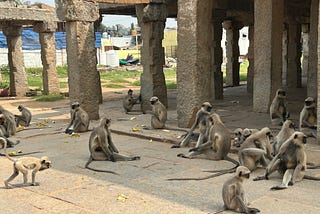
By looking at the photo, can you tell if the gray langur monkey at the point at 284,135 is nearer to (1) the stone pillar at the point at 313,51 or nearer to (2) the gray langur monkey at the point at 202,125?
(2) the gray langur monkey at the point at 202,125

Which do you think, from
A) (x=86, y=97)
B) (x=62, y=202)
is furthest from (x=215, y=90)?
(x=62, y=202)

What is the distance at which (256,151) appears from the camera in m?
6.33

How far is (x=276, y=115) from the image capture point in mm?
10047

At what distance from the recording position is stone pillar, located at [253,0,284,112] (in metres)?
11.4

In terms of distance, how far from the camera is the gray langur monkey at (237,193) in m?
4.77

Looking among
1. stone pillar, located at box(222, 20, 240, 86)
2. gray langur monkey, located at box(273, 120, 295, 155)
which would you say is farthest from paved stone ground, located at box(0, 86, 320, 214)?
stone pillar, located at box(222, 20, 240, 86)

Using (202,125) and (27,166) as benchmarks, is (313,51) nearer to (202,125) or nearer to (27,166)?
(202,125)

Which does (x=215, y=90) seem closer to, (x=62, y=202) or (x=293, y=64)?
(x=293, y=64)

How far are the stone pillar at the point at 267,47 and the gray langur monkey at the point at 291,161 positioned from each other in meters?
5.95

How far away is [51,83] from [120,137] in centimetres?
1176

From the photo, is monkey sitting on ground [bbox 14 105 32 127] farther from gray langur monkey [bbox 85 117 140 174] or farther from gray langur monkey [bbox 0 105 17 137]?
gray langur monkey [bbox 85 117 140 174]

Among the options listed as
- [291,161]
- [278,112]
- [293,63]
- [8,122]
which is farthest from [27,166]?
[293,63]

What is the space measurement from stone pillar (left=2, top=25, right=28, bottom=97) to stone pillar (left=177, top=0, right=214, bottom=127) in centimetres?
1372

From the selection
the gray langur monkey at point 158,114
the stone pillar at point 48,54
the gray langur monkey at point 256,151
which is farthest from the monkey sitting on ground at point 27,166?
the stone pillar at point 48,54
